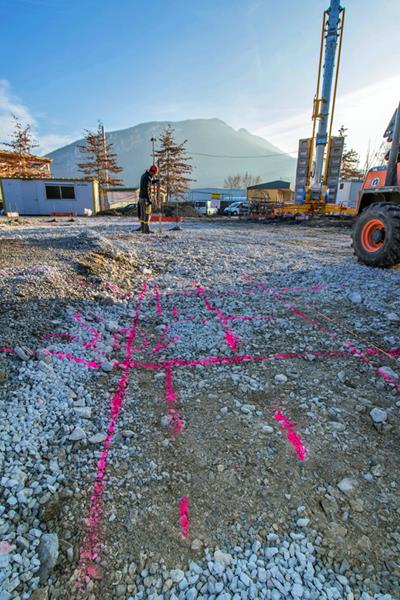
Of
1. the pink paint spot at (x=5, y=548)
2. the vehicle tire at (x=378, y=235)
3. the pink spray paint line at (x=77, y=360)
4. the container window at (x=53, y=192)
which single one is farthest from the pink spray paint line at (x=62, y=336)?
the container window at (x=53, y=192)

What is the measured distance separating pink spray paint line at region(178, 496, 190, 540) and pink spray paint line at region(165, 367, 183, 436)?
502 mm

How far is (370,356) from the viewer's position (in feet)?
10.4

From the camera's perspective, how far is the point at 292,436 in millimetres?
2160

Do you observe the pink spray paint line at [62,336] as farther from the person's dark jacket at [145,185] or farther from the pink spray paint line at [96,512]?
the person's dark jacket at [145,185]

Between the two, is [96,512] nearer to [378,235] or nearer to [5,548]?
[5,548]

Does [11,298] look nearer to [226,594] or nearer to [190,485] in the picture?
[190,485]

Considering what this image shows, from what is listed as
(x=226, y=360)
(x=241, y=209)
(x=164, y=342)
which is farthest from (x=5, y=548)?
(x=241, y=209)

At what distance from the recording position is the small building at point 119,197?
105ft

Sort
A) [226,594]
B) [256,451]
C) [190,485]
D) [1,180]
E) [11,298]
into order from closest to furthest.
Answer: [226,594], [190,485], [256,451], [11,298], [1,180]

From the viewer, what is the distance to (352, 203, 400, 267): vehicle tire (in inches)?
238

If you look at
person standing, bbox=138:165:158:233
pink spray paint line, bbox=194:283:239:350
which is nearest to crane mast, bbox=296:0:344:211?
person standing, bbox=138:165:158:233

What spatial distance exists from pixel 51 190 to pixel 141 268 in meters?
21.8

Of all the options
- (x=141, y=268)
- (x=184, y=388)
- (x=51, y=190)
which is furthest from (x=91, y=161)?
(x=184, y=388)

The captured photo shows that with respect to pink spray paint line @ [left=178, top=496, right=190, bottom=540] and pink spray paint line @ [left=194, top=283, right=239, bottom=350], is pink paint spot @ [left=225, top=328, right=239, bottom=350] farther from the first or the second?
pink spray paint line @ [left=178, top=496, right=190, bottom=540]
